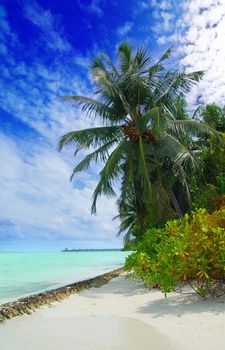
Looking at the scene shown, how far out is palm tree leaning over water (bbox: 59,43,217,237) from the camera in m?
13.0

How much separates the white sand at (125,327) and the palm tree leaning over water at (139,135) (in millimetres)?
6181

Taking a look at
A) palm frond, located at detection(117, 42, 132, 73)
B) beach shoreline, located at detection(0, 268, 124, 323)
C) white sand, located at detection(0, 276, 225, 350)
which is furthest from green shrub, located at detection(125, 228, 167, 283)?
palm frond, located at detection(117, 42, 132, 73)

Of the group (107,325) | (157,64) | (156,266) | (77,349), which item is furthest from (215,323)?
(157,64)

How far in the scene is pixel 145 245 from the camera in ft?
35.1

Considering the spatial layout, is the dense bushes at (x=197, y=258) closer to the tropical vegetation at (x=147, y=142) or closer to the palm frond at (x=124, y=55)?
the tropical vegetation at (x=147, y=142)

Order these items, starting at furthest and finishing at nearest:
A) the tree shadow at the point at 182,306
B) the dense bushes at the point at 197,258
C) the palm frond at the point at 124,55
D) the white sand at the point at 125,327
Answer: the palm frond at the point at 124,55, the dense bushes at the point at 197,258, the tree shadow at the point at 182,306, the white sand at the point at 125,327

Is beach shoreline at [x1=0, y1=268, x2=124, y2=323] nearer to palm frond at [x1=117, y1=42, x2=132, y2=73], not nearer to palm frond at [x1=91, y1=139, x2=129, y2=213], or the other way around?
palm frond at [x1=91, y1=139, x2=129, y2=213]

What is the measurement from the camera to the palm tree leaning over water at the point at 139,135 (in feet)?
42.7

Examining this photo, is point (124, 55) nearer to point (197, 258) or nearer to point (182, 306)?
point (197, 258)

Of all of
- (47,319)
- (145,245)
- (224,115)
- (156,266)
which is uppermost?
(224,115)

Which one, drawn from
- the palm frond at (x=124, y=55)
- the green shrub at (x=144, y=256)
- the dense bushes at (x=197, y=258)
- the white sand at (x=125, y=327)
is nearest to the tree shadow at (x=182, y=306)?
the white sand at (x=125, y=327)

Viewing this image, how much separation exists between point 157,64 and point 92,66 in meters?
2.67

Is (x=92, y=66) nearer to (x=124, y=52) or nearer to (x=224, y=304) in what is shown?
(x=124, y=52)

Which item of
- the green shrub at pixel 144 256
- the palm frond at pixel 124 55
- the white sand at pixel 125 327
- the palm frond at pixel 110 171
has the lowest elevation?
the white sand at pixel 125 327
